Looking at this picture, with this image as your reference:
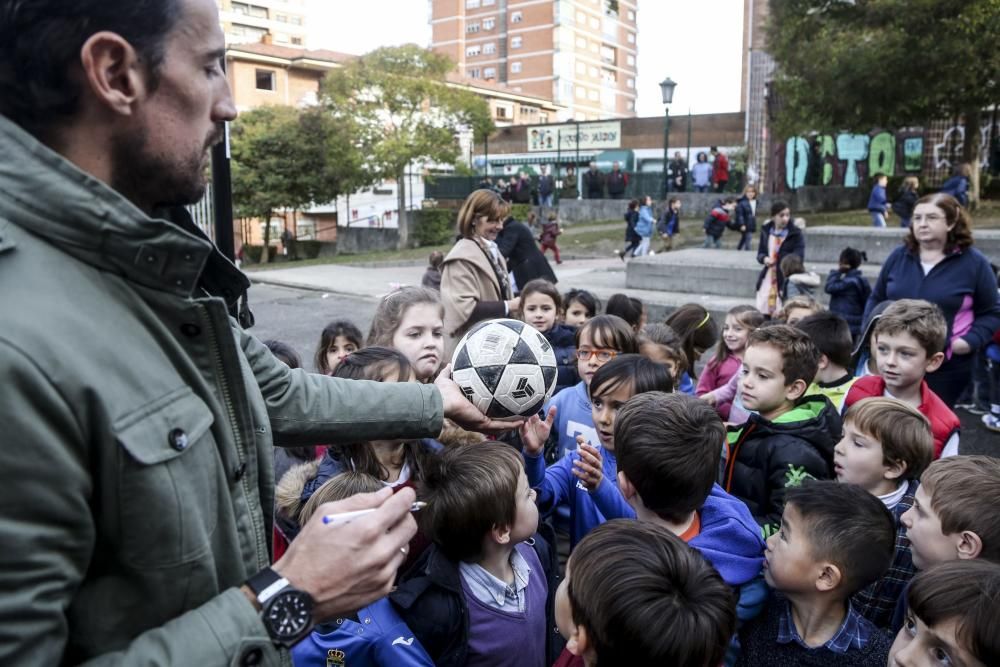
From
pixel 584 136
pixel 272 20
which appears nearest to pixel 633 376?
pixel 584 136

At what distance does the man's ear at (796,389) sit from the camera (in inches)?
143

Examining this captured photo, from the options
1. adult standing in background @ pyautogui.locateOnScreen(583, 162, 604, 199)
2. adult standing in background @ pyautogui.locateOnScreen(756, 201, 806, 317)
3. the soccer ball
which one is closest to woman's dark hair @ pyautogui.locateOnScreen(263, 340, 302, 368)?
the soccer ball

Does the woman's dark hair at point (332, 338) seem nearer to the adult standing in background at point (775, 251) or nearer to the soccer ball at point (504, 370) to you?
the soccer ball at point (504, 370)

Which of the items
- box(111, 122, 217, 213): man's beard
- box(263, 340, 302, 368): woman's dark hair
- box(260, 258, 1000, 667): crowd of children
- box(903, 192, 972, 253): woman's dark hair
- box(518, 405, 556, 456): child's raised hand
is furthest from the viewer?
box(903, 192, 972, 253): woman's dark hair

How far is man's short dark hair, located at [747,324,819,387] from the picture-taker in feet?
11.8

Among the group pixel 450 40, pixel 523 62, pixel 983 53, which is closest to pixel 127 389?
pixel 983 53

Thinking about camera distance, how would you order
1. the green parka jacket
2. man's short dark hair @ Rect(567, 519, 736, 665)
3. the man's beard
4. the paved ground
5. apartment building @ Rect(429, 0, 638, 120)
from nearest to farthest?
the green parka jacket < the man's beard < man's short dark hair @ Rect(567, 519, 736, 665) < the paved ground < apartment building @ Rect(429, 0, 638, 120)

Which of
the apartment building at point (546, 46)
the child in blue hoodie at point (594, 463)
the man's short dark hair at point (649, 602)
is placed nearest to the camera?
the man's short dark hair at point (649, 602)

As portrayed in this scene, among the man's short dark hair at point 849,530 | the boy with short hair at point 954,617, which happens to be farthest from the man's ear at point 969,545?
the boy with short hair at point 954,617

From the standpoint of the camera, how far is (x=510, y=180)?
104 feet

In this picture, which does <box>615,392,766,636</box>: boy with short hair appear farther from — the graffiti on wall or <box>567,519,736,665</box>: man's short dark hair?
the graffiti on wall

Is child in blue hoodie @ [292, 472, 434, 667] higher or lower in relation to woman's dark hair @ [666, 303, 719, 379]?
lower

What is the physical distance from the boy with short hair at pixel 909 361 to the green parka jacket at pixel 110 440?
3.53 m

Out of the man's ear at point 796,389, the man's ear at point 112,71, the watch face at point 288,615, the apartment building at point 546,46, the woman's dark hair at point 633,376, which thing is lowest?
the man's ear at point 796,389
